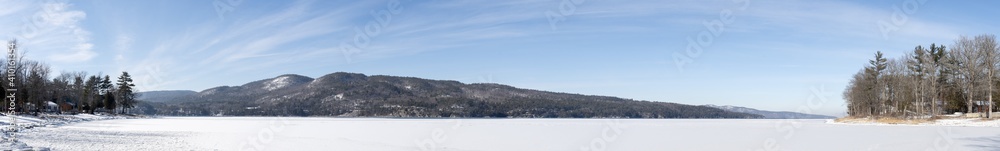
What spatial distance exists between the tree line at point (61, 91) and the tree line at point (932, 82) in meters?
61.0

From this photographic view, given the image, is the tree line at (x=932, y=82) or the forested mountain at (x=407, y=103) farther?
the forested mountain at (x=407, y=103)

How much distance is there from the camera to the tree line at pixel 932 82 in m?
42.6

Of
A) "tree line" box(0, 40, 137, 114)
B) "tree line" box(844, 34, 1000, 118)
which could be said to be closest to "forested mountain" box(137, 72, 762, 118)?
"tree line" box(0, 40, 137, 114)

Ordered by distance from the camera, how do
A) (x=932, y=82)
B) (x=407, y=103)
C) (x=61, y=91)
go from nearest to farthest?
1. (x=932, y=82)
2. (x=61, y=91)
3. (x=407, y=103)

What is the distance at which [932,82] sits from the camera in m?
48.5

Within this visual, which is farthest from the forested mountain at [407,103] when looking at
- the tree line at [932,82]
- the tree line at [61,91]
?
the tree line at [932,82]

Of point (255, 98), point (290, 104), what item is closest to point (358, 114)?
point (290, 104)

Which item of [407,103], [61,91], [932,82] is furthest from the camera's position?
[407,103]

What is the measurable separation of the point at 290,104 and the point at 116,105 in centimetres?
6631

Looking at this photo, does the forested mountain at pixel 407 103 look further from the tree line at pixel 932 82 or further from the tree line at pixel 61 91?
the tree line at pixel 932 82

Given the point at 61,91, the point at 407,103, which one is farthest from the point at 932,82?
the point at 407,103

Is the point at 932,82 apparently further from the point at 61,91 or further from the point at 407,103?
the point at 407,103

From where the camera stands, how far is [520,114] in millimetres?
130250

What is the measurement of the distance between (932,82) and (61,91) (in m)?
80.5
